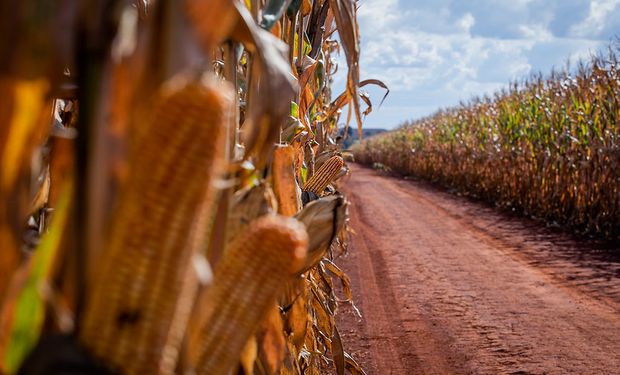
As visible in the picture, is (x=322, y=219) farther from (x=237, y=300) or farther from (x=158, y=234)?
(x=158, y=234)

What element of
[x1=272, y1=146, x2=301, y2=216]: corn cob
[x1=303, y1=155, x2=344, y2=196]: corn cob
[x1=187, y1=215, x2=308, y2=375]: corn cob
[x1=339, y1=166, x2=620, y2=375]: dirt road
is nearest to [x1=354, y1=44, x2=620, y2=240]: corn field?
[x1=339, y1=166, x2=620, y2=375]: dirt road

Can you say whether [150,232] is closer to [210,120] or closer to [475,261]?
[210,120]

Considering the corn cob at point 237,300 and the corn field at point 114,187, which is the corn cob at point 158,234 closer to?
the corn field at point 114,187

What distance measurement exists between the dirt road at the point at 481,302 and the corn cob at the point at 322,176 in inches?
65.7

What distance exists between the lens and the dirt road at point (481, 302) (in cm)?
499

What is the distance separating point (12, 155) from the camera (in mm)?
Result: 864

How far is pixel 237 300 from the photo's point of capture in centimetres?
107

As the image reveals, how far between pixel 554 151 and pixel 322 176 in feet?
33.9

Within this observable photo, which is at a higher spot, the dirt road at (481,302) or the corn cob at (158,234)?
the corn cob at (158,234)

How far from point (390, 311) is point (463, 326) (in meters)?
0.77

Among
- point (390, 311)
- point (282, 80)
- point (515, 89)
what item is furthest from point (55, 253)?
point (515, 89)

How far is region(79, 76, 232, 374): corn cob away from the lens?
0.81 meters

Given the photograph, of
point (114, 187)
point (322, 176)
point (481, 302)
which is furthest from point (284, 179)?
point (481, 302)

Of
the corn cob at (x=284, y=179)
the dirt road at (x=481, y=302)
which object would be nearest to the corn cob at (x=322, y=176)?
the corn cob at (x=284, y=179)
